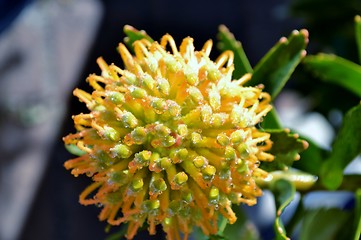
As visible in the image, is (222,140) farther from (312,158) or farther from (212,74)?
(312,158)

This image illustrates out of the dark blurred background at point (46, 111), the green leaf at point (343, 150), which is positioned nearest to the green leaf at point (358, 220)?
the green leaf at point (343, 150)

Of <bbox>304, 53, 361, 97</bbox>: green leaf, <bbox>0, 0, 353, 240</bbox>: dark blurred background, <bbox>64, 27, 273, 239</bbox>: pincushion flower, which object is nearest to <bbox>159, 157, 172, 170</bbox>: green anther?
<bbox>64, 27, 273, 239</bbox>: pincushion flower

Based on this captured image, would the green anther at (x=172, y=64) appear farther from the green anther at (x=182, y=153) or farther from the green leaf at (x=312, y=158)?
the green leaf at (x=312, y=158)

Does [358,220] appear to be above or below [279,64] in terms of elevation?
below

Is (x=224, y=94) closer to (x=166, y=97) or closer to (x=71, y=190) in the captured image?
(x=166, y=97)

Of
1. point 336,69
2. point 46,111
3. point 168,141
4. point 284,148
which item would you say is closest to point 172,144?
point 168,141
